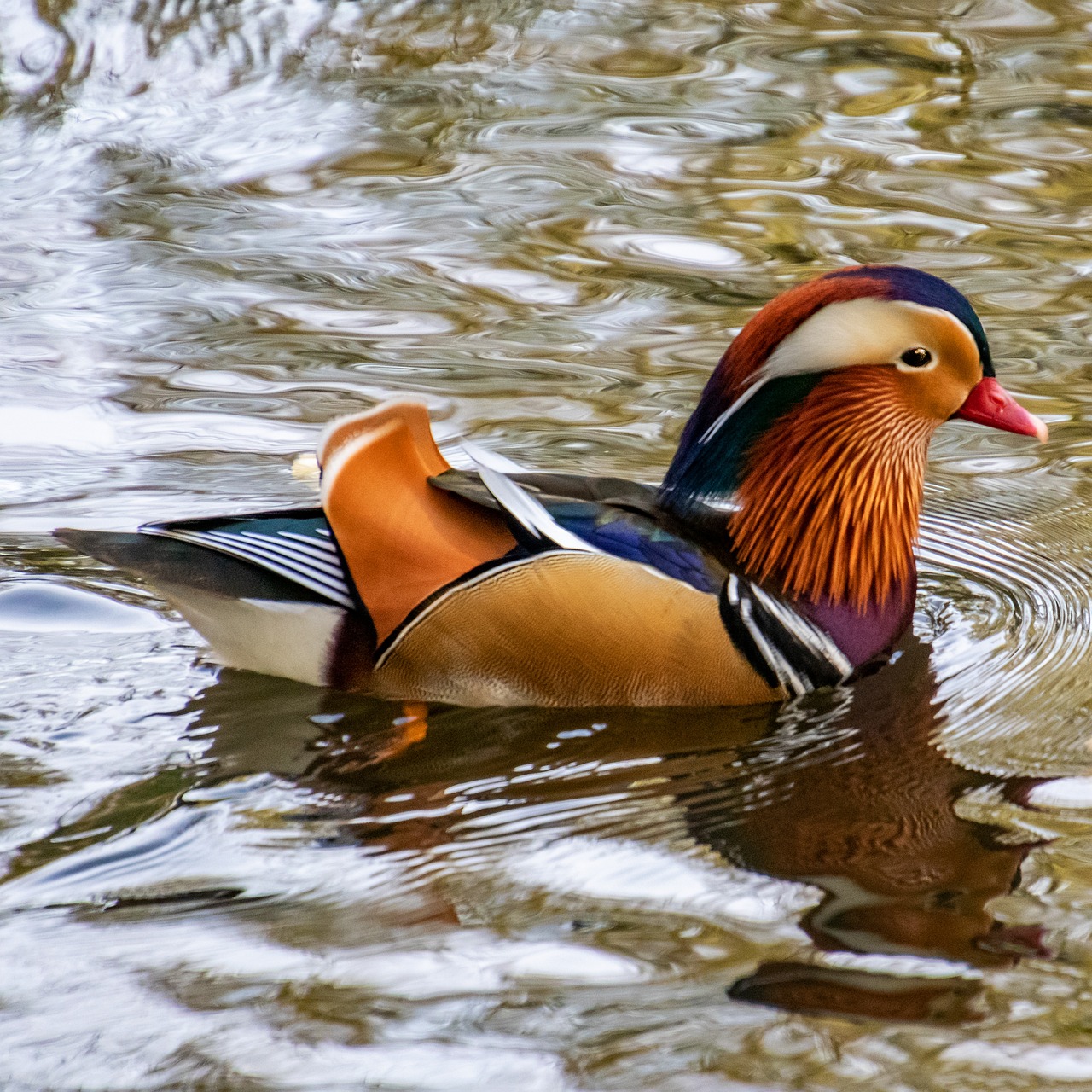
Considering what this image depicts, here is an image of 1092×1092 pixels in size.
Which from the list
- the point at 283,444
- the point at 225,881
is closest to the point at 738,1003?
the point at 225,881

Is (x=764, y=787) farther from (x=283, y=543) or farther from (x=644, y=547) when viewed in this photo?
(x=283, y=543)

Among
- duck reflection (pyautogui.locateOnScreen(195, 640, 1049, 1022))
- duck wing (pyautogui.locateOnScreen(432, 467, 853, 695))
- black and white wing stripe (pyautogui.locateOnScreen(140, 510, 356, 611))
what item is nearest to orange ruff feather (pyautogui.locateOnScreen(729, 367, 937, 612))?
duck wing (pyautogui.locateOnScreen(432, 467, 853, 695))

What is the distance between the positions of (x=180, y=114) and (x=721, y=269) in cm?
302

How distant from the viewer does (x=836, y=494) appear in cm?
405

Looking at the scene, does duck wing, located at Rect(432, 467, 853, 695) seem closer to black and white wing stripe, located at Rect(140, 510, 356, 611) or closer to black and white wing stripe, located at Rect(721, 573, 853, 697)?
black and white wing stripe, located at Rect(721, 573, 853, 697)

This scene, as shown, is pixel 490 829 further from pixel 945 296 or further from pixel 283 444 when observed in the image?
pixel 283 444

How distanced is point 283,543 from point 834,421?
50.8 inches

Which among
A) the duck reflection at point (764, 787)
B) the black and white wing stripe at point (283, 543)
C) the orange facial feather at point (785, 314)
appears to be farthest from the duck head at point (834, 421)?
the black and white wing stripe at point (283, 543)

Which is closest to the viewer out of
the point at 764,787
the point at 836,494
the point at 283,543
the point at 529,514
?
the point at 764,787

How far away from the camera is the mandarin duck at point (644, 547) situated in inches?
143

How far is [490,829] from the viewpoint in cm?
332

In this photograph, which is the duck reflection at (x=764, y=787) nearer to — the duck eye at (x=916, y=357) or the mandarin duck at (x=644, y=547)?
the mandarin duck at (x=644, y=547)

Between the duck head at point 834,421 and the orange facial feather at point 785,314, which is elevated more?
the orange facial feather at point 785,314

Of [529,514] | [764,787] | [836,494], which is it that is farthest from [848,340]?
[764,787]
